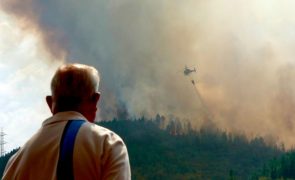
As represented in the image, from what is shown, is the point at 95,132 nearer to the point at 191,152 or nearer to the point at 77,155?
the point at 77,155

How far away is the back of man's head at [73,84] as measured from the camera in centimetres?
236

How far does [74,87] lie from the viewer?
7.75 feet

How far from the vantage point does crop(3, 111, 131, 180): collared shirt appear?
2.22 m

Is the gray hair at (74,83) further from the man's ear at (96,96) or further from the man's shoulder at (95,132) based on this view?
the man's shoulder at (95,132)

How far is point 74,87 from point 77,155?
0.29 m

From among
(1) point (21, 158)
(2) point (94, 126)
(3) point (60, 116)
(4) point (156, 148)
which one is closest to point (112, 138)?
(2) point (94, 126)

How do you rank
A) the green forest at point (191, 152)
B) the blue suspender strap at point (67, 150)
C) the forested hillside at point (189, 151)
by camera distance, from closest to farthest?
the blue suspender strap at point (67, 150)
the green forest at point (191, 152)
the forested hillside at point (189, 151)

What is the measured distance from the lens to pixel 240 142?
53.2 meters

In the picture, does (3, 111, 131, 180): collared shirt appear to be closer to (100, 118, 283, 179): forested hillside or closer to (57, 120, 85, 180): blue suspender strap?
(57, 120, 85, 180): blue suspender strap


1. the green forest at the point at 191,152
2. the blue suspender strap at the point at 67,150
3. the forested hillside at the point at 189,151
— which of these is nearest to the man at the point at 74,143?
the blue suspender strap at the point at 67,150

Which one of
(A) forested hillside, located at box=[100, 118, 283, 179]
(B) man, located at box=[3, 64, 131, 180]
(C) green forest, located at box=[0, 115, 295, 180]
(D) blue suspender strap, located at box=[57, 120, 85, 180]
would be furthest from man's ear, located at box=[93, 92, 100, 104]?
(A) forested hillside, located at box=[100, 118, 283, 179]

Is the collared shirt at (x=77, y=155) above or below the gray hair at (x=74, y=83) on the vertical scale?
below

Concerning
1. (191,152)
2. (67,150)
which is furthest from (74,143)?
(191,152)

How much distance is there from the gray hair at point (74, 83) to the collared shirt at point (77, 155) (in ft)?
0.22
